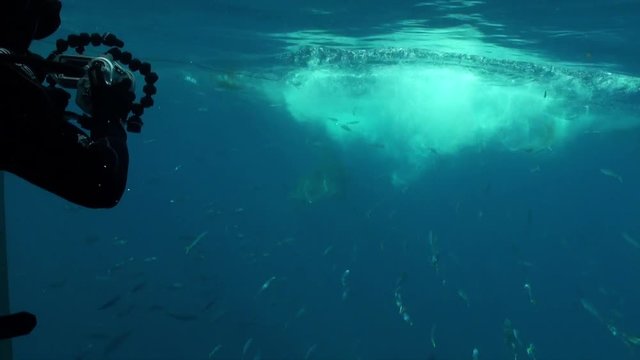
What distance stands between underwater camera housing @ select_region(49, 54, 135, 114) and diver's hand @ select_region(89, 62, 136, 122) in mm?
21

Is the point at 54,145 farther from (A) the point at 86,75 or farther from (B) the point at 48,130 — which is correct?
(A) the point at 86,75

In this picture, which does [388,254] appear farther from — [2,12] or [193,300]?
[2,12]

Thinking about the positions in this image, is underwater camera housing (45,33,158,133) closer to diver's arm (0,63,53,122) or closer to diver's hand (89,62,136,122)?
diver's hand (89,62,136,122)

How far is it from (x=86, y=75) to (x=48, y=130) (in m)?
0.53

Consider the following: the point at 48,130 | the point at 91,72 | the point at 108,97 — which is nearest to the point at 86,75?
the point at 91,72

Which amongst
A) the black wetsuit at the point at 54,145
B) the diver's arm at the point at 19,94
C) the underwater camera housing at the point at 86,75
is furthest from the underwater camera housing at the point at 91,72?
the diver's arm at the point at 19,94

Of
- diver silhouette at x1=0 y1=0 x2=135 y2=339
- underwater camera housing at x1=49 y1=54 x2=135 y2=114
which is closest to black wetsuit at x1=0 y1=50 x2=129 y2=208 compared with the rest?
diver silhouette at x1=0 y1=0 x2=135 y2=339

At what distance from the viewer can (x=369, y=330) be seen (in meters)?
28.2

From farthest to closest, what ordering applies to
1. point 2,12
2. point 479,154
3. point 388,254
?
1. point 479,154
2. point 388,254
3. point 2,12

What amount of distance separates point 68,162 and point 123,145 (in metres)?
0.49

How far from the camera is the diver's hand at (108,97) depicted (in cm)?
288

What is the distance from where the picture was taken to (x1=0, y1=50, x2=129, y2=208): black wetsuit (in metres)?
2.31

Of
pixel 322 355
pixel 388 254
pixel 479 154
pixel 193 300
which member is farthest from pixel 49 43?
pixel 479 154

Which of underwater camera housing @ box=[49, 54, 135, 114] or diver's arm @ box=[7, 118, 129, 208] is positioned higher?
underwater camera housing @ box=[49, 54, 135, 114]
